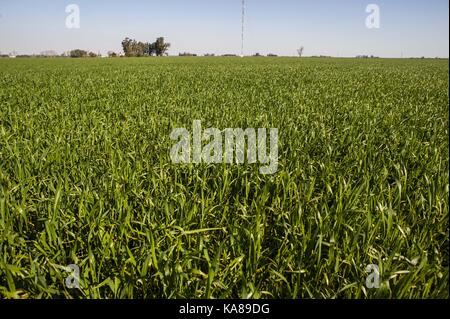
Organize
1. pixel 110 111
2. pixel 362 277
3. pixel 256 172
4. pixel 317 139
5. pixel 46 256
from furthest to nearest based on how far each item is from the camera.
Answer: pixel 110 111 → pixel 317 139 → pixel 256 172 → pixel 46 256 → pixel 362 277

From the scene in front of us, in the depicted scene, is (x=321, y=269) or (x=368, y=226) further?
(x=368, y=226)

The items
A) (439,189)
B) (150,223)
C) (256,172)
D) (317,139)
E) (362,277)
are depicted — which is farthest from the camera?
(317,139)

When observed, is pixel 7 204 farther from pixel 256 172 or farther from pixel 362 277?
pixel 362 277

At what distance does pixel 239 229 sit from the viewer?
2.41m

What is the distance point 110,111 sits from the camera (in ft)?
24.3

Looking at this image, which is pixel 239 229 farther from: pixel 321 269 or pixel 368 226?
pixel 368 226

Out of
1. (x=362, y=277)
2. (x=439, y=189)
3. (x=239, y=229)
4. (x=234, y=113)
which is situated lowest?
(x=362, y=277)

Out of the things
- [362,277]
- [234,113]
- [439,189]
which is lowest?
[362,277]

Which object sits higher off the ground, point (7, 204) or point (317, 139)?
point (317, 139)

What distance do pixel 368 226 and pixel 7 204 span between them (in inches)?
117

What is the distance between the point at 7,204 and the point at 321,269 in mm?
2641
